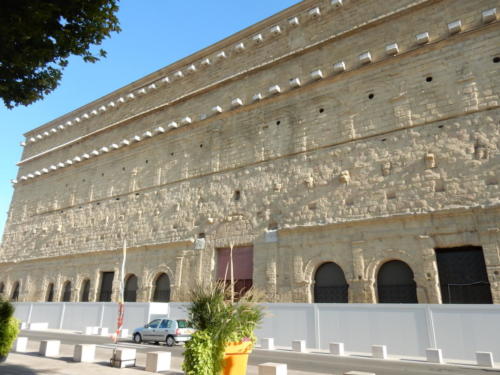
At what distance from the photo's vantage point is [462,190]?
467 inches

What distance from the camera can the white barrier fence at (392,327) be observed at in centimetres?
949

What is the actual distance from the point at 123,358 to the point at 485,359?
8018 mm

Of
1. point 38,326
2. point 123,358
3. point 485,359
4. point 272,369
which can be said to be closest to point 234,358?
point 272,369

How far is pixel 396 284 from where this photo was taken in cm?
1226

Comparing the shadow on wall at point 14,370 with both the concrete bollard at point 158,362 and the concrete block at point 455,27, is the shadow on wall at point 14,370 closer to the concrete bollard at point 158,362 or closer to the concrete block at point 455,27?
the concrete bollard at point 158,362

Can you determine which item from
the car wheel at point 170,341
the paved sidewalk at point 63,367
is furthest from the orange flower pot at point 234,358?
the car wheel at point 170,341

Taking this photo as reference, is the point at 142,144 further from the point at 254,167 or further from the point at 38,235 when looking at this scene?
the point at 38,235

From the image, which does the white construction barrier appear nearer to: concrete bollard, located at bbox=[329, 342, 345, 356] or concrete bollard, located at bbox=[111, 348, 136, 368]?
concrete bollard, located at bbox=[111, 348, 136, 368]

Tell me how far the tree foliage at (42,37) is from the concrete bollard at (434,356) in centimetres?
1029

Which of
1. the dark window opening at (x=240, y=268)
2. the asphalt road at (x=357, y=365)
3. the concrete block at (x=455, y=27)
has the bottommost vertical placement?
the asphalt road at (x=357, y=365)

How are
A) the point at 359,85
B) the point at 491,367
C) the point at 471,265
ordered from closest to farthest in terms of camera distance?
1. the point at 491,367
2. the point at 471,265
3. the point at 359,85

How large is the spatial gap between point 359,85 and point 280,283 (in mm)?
8364

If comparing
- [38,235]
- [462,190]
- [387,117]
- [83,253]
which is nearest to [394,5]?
[387,117]

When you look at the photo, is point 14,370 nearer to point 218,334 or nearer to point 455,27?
point 218,334
